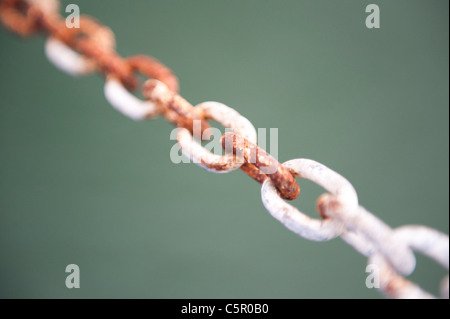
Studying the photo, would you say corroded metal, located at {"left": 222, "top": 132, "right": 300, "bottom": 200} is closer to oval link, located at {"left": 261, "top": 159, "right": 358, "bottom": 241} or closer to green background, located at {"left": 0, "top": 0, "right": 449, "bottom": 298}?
oval link, located at {"left": 261, "top": 159, "right": 358, "bottom": 241}

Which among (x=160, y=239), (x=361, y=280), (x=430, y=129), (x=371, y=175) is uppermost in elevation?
(x=430, y=129)

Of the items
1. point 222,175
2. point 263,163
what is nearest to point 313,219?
point 263,163

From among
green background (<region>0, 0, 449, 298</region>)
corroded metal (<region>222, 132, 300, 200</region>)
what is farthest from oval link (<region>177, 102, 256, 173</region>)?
green background (<region>0, 0, 449, 298</region>)

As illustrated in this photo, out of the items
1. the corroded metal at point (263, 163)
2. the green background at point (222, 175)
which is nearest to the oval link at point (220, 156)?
the corroded metal at point (263, 163)

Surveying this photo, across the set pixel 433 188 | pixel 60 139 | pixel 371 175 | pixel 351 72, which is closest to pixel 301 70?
pixel 351 72

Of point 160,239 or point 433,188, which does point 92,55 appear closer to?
point 160,239

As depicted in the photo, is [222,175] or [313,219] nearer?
[313,219]

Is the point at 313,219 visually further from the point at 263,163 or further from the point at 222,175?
the point at 222,175

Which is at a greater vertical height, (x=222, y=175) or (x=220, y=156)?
(x=222, y=175)

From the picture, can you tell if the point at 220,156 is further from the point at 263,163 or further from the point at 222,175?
the point at 222,175
